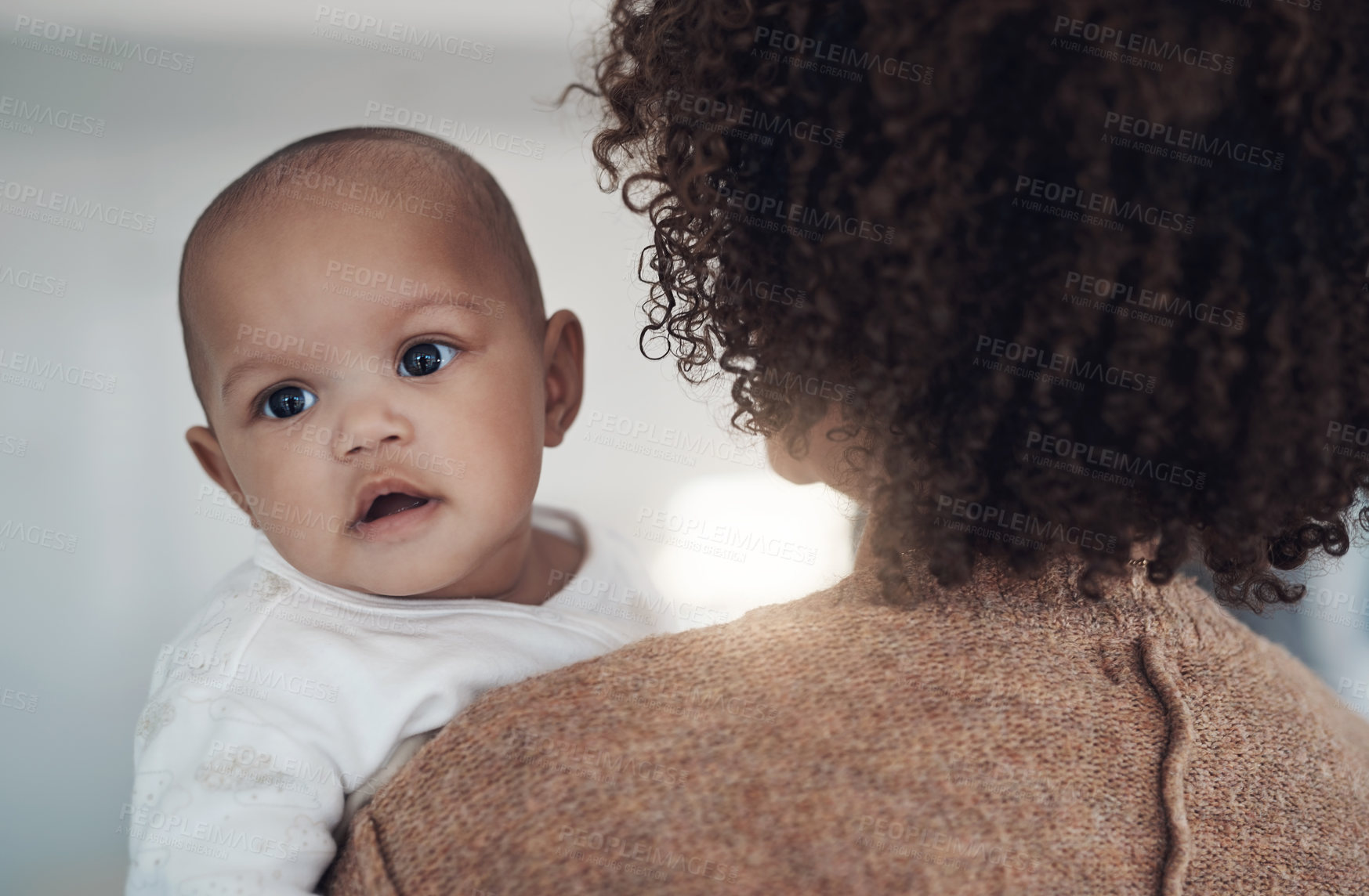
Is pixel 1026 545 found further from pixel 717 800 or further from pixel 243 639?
pixel 243 639

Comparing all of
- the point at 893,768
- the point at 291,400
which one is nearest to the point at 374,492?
the point at 291,400

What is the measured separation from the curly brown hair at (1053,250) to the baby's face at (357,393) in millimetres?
370

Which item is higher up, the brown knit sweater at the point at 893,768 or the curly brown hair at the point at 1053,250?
the curly brown hair at the point at 1053,250

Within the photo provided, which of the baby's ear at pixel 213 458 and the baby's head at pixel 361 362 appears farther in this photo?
the baby's ear at pixel 213 458

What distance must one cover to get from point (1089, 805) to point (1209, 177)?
41 cm

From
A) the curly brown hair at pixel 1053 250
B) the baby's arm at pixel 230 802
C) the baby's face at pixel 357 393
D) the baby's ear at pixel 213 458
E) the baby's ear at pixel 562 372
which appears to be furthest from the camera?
the baby's ear at pixel 562 372

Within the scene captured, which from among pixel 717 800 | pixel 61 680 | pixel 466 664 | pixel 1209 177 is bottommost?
pixel 61 680

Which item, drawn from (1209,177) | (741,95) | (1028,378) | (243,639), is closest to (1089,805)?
(1028,378)

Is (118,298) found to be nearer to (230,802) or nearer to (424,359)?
(424,359)

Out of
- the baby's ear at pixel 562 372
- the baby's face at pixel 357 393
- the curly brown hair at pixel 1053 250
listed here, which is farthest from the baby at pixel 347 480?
the curly brown hair at pixel 1053 250

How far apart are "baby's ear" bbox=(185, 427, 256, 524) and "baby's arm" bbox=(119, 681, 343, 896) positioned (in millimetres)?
317

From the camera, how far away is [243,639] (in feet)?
2.92

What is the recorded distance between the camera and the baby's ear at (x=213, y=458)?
1.10 meters

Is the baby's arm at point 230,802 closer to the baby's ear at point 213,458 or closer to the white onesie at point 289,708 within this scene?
the white onesie at point 289,708
